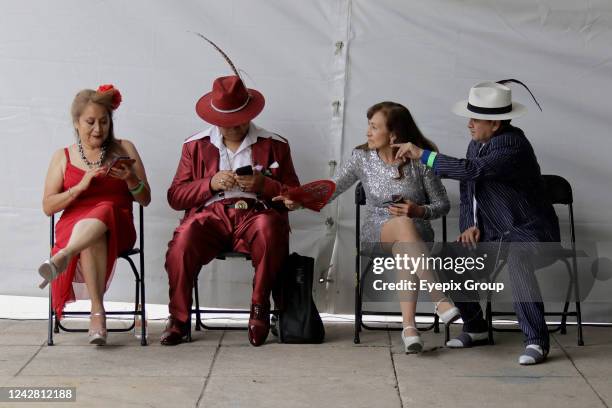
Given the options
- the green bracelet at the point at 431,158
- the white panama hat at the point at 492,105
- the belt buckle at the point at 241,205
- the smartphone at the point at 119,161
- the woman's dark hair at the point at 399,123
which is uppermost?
the white panama hat at the point at 492,105

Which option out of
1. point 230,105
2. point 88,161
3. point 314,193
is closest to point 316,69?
point 230,105

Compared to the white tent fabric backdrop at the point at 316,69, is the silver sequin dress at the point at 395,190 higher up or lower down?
lower down

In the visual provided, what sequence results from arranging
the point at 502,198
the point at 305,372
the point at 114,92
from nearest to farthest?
the point at 305,372
the point at 502,198
the point at 114,92

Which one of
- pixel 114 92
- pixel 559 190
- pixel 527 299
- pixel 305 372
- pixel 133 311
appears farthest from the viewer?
pixel 559 190

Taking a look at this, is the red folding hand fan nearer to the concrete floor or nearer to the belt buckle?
the belt buckle

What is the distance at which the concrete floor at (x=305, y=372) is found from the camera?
3902mm

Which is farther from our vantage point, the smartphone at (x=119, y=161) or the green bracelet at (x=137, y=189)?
the green bracelet at (x=137, y=189)

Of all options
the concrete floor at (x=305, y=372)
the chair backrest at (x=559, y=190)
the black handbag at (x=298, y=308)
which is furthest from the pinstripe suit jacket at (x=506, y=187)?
the black handbag at (x=298, y=308)

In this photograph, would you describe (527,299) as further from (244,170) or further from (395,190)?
(244,170)

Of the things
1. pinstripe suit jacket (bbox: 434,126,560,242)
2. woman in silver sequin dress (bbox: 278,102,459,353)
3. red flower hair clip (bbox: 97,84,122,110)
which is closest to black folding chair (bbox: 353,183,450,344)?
woman in silver sequin dress (bbox: 278,102,459,353)

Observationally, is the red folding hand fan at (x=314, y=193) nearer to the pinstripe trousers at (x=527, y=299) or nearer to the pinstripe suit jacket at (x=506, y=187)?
the pinstripe suit jacket at (x=506, y=187)

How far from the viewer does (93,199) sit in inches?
191

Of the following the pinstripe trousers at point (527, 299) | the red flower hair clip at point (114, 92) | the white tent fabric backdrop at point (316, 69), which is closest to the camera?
the pinstripe trousers at point (527, 299)

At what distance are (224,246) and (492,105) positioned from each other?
4.57ft
